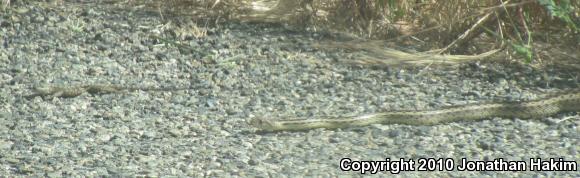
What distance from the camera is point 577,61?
8.05 m

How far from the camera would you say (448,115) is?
6.89m

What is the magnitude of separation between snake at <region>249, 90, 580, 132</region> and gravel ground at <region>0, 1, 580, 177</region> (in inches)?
2.7

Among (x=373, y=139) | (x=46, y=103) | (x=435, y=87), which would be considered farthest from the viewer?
(x=435, y=87)

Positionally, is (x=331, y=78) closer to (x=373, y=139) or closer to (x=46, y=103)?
(x=373, y=139)

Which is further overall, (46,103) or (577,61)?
(577,61)

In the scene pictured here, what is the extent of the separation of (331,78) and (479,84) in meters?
1.02

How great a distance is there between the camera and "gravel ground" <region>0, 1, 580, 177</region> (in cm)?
604

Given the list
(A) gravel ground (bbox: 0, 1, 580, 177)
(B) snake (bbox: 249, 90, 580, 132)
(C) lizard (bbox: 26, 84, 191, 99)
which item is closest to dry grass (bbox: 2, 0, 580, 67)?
(A) gravel ground (bbox: 0, 1, 580, 177)

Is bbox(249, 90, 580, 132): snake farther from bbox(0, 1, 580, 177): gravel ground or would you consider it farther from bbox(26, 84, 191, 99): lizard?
bbox(26, 84, 191, 99): lizard

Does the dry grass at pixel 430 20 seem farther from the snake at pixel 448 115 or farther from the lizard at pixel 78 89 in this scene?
the lizard at pixel 78 89

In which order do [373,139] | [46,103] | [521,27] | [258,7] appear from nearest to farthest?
[373,139], [46,103], [521,27], [258,7]

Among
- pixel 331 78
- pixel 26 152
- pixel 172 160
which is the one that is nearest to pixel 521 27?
pixel 331 78

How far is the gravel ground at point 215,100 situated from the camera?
6039mm

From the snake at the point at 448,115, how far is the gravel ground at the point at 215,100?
7cm
